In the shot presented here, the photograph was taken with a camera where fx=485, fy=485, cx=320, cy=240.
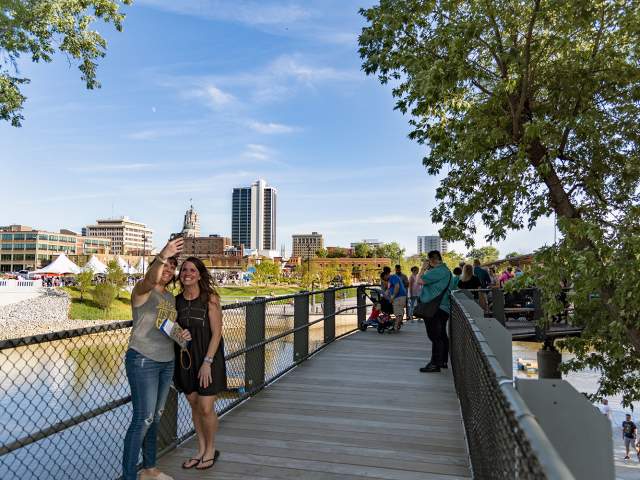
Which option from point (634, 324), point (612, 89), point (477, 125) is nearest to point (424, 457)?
point (634, 324)

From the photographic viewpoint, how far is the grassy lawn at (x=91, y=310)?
50.3m

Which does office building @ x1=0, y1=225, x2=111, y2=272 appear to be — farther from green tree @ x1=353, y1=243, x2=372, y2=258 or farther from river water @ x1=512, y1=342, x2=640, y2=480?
river water @ x1=512, y1=342, x2=640, y2=480

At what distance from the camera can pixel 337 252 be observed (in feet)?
595

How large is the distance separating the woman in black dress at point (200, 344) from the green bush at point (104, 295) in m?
52.2

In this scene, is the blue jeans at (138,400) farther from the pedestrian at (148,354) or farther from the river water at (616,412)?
the river water at (616,412)

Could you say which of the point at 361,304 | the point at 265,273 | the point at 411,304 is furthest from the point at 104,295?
the point at 361,304

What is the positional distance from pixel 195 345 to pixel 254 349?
245cm

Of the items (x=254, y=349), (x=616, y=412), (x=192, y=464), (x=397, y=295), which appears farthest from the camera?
(x=616, y=412)

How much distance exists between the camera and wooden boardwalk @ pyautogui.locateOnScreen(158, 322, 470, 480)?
13.4 feet

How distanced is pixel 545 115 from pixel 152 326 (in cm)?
902

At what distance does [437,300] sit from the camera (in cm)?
767

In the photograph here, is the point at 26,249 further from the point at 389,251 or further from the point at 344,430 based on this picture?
the point at 344,430

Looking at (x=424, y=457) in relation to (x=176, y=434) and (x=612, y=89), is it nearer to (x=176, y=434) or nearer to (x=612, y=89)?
(x=176, y=434)

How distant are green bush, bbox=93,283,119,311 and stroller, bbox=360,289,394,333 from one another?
45.3 meters
